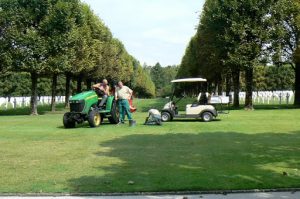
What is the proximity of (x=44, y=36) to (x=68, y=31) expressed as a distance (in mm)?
1613

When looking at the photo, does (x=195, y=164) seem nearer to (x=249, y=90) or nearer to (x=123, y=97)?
(x=123, y=97)

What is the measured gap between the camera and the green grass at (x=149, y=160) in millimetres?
8719

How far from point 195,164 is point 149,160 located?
1133 millimetres

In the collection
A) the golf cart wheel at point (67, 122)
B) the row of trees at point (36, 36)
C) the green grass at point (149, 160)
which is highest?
the row of trees at point (36, 36)

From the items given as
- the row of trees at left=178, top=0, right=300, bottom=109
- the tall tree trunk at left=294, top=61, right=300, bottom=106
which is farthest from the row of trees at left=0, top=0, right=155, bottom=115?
the tall tree trunk at left=294, top=61, right=300, bottom=106

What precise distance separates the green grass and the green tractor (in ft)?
9.13

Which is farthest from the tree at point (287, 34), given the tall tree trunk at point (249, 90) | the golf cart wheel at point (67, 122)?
the golf cart wheel at point (67, 122)

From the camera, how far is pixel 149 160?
444 inches

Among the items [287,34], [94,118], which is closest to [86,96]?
[94,118]

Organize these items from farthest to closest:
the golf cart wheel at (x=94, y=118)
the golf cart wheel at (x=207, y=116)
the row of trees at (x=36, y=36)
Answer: the row of trees at (x=36, y=36) < the golf cart wheel at (x=207, y=116) < the golf cart wheel at (x=94, y=118)

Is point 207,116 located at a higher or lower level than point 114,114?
lower

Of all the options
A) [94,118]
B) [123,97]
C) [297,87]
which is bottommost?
[94,118]

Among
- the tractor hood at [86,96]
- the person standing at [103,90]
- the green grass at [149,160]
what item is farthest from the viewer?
the person standing at [103,90]

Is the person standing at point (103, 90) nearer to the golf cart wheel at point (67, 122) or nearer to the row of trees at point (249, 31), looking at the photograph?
the golf cart wheel at point (67, 122)
